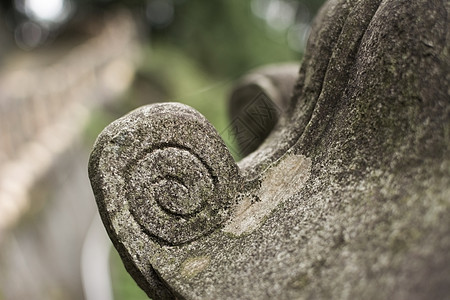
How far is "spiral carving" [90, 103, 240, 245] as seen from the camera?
1149 mm

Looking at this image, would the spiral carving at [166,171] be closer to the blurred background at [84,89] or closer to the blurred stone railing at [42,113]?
the blurred background at [84,89]

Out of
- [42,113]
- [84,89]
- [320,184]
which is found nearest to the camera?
[320,184]

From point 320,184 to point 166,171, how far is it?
33cm

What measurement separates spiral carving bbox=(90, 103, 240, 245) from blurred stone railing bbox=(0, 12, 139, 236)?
8.27 ft

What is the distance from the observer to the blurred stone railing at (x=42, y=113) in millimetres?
4027

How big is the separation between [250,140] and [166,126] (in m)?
0.64

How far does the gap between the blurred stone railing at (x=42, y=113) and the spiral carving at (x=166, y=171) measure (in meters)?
2.52

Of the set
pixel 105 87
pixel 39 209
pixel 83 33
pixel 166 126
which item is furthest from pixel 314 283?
pixel 83 33

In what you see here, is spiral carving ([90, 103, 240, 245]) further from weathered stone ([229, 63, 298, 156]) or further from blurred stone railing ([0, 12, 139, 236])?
blurred stone railing ([0, 12, 139, 236])

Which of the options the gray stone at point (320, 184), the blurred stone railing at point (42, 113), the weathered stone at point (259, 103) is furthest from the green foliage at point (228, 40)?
the gray stone at point (320, 184)

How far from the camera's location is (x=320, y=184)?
3.81ft

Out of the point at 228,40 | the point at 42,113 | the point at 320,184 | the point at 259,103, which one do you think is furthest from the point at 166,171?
the point at 228,40

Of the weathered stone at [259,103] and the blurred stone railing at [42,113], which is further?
the blurred stone railing at [42,113]

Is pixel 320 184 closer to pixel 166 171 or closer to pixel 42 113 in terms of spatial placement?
pixel 166 171
